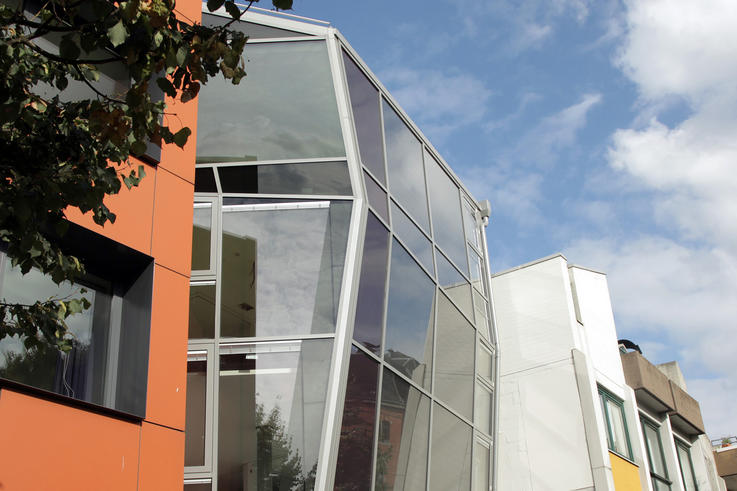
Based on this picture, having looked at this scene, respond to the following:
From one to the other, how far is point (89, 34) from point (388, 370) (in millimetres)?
9327

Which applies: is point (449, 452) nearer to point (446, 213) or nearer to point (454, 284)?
point (454, 284)

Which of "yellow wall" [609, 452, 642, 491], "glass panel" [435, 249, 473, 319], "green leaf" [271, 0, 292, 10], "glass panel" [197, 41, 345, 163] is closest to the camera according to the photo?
"green leaf" [271, 0, 292, 10]

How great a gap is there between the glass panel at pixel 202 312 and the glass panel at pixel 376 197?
3.40 m

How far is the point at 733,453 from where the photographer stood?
115 ft

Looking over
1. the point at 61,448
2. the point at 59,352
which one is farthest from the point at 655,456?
the point at 61,448

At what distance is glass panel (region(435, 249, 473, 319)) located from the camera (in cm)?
1752

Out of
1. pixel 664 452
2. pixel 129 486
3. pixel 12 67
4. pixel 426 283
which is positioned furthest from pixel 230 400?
pixel 664 452

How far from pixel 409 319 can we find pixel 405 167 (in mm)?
3500

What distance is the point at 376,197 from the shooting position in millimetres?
14797

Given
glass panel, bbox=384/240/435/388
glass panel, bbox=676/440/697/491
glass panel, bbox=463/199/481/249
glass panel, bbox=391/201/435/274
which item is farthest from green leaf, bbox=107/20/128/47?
glass panel, bbox=676/440/697/491

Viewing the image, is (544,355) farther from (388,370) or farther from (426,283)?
(388,370)

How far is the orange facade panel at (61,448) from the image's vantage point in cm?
696

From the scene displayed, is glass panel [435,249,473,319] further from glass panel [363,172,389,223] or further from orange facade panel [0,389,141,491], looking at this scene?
orange facade panel [0,389,141,491]

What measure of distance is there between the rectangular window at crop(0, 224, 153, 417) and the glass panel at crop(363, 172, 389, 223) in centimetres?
599
